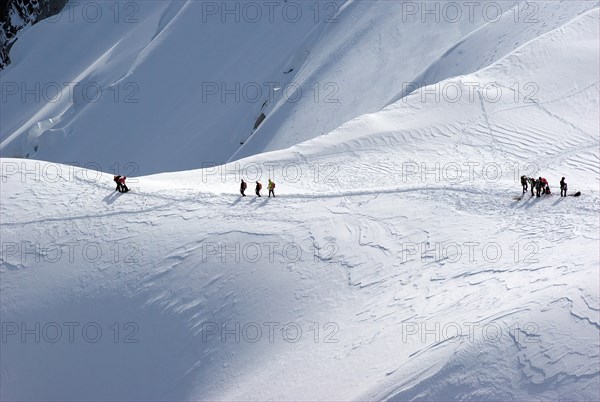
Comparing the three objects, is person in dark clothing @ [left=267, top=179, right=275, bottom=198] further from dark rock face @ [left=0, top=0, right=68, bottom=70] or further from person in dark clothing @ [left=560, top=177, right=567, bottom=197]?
dark rock face @ [left=0, top=0, right=68, bottom=70]

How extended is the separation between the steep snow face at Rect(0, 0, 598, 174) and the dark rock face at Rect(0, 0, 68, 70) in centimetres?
502

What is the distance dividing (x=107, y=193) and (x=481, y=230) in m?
14.2

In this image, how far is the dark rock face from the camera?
94688 millimetres

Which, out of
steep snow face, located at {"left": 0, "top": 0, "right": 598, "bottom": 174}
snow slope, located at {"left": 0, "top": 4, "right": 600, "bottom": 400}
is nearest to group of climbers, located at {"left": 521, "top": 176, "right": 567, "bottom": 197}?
snow slope, located at {"left": 0, "top": 4, "right": 600, "bottom": 400}

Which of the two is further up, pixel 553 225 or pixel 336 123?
pixel 336 123

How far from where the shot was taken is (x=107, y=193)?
30.5 meters

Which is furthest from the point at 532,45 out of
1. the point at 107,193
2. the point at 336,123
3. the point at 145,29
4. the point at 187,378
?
the point at 145,29

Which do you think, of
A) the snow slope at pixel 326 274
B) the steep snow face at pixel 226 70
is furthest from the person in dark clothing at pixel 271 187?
the steep snow face at pixel 226 70

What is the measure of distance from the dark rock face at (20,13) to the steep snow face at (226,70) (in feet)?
16.5

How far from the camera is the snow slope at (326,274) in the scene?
66.1 ft

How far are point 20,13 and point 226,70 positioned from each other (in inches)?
1656

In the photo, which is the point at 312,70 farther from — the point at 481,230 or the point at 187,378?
the point at 187,378

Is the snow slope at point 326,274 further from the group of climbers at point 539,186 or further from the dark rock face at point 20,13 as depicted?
the dark rock face at point 20,13

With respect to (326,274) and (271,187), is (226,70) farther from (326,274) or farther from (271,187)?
(326,274)
